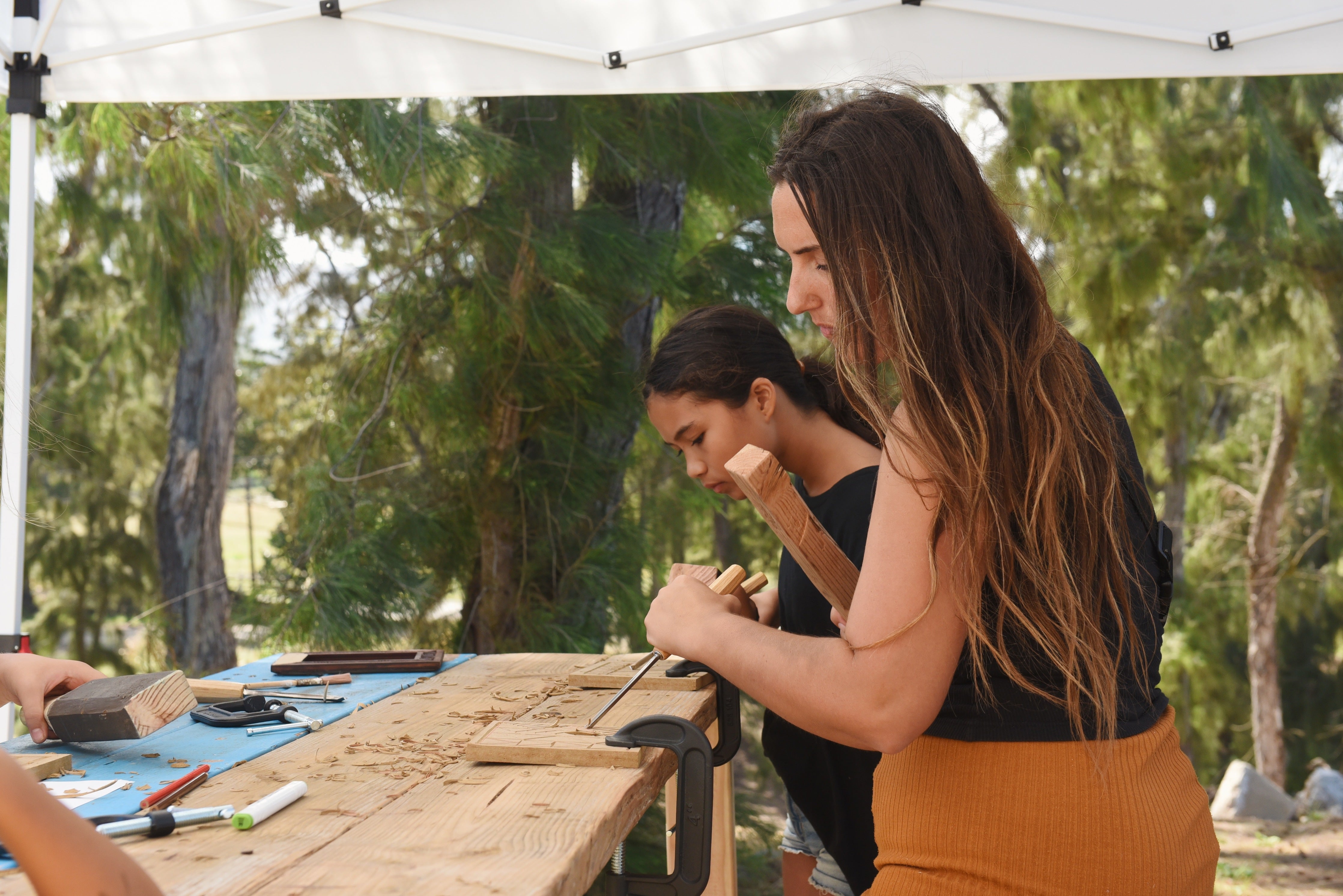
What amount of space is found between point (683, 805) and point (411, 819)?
267mm

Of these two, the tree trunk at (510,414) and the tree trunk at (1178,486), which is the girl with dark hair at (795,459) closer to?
the tree trunk at (510,414)

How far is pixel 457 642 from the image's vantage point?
2957 millimetres

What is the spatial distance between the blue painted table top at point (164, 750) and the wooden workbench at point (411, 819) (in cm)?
3

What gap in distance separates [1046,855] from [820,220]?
0.62 meters

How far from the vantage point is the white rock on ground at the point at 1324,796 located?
5.80 meters

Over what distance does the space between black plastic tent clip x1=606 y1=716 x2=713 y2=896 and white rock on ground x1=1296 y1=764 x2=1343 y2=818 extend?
6068mm

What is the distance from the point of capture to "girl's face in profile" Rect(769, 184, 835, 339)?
109 centimetres

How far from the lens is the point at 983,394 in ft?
3.00

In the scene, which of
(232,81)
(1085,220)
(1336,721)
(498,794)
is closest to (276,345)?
(232,81)

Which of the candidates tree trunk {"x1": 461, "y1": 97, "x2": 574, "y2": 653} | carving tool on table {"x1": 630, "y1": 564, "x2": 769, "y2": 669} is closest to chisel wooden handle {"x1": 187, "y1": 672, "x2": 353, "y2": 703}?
carving tool on table {"x1": 630, "y1": 564, "x2": 769, "y2": 669}

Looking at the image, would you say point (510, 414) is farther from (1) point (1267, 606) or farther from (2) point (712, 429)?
(1) point (1267, 606)

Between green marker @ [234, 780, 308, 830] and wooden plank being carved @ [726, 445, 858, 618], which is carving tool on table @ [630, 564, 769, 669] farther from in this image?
green marker @ [234, 780, 308, 830]

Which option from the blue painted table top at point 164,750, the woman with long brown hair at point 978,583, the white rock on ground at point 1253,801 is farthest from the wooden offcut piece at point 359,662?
the white rock on ground at point 1253,801

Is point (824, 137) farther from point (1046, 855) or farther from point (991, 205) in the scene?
point (1046, 855)
